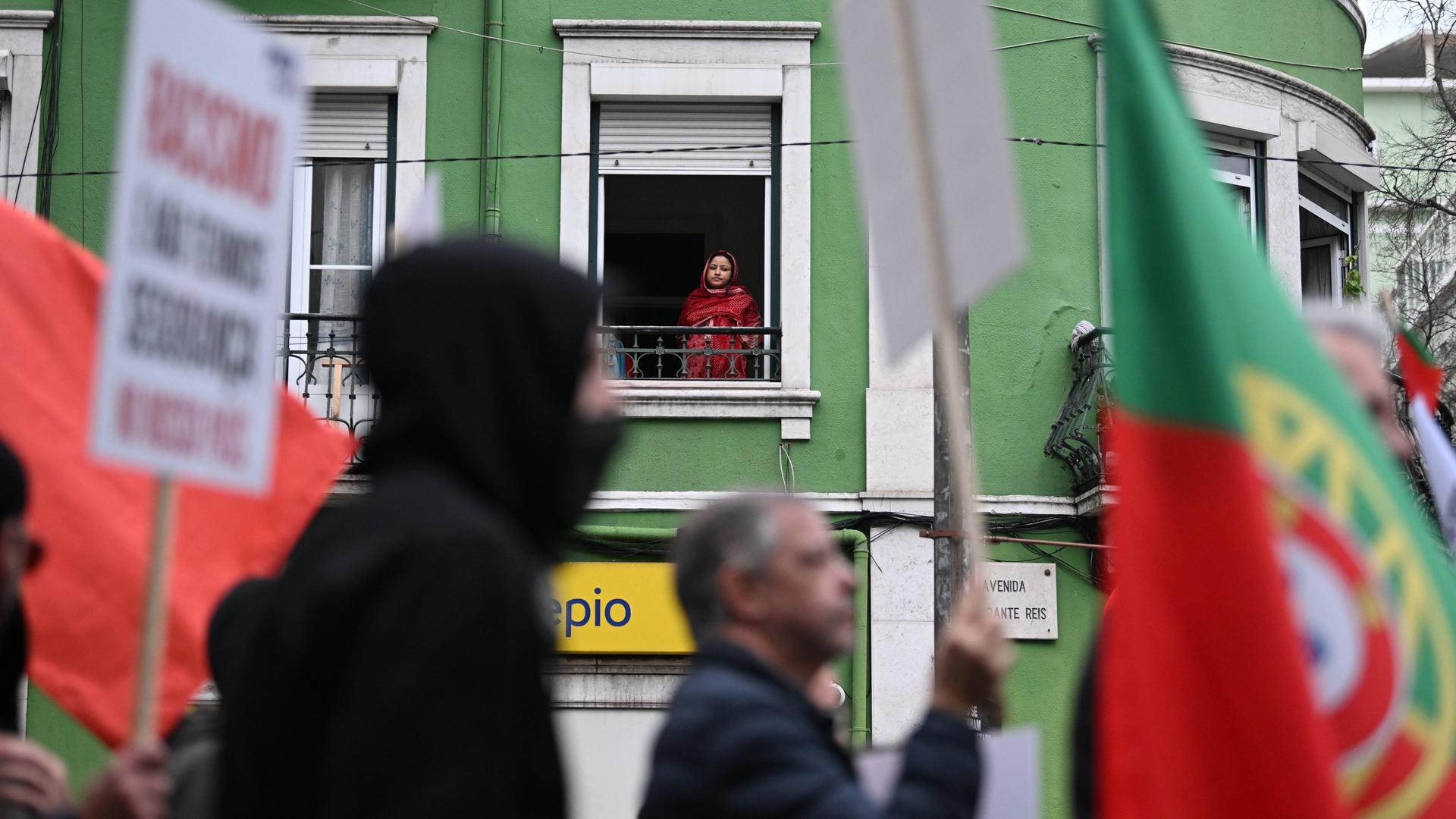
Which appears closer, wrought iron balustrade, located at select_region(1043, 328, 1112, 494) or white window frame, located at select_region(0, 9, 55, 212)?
wrought iron balustrade, located at select_region(1043, 328, 1112, 494)

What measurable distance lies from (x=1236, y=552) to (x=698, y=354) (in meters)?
10.6

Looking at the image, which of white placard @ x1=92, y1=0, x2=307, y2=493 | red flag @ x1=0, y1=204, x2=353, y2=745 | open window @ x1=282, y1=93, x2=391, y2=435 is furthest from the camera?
open window @ x1=282, y1=93, x2=391, y2=435

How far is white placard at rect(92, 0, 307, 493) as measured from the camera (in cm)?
246

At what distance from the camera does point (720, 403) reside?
42.9 ft

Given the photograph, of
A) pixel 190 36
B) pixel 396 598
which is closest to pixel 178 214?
pixel 190 36

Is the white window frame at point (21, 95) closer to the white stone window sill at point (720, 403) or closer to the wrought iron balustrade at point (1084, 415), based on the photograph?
the white stone window sill at point (720, 403)

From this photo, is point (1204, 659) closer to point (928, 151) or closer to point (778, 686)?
point (778, 686)

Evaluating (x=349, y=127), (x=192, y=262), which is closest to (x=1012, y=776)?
(x=192, y=262)

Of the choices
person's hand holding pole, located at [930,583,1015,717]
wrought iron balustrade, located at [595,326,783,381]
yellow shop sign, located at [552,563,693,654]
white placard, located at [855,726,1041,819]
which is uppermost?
wrought iron balustrade, located at [595,326,783,381]

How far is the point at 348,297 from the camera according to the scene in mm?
13562

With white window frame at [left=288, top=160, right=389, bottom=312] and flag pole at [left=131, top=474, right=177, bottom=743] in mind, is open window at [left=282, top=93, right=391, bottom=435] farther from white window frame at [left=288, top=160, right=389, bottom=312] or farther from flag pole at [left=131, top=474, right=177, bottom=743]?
flag pole at [left=131, top=474, right=177, bottom=743]

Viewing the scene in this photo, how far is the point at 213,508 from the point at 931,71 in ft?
8.56

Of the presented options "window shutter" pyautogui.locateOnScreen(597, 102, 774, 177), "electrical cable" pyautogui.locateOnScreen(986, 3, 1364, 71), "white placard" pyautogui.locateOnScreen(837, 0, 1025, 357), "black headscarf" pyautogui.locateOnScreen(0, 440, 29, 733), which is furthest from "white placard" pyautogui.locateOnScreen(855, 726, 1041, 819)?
"window shutter" pyautogui.locateOnScreen(597, 102, 774, 177)

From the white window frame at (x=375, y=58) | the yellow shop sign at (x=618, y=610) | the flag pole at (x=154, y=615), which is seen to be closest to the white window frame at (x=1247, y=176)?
the yellow shop sign at (x=618, y=610)
